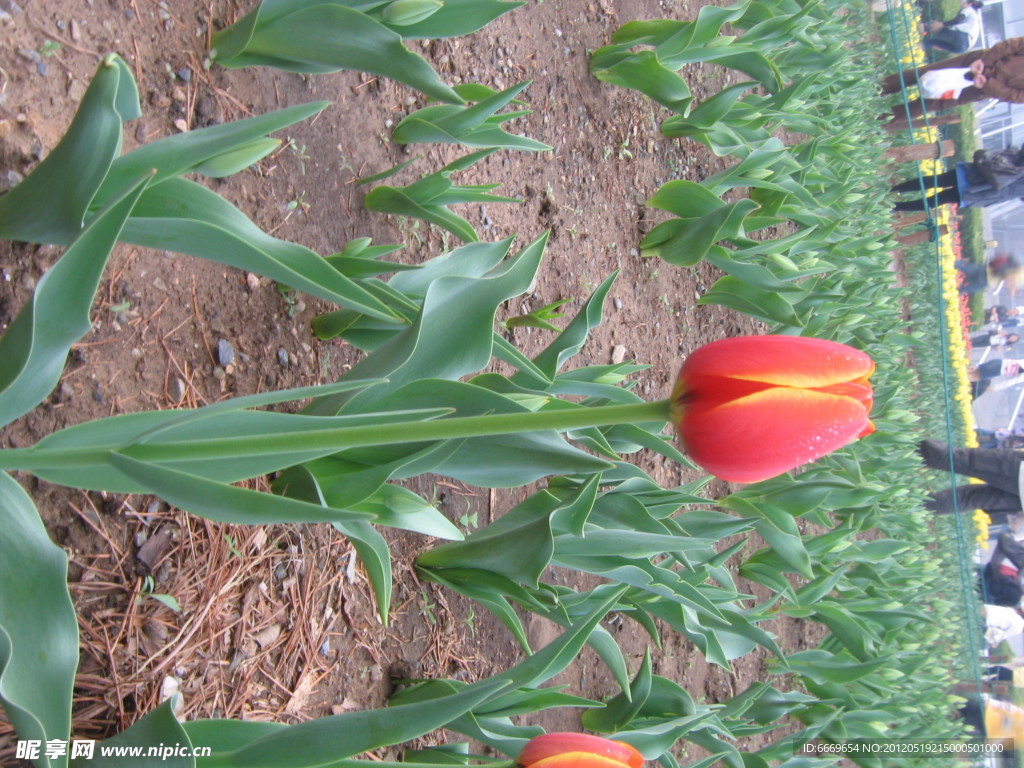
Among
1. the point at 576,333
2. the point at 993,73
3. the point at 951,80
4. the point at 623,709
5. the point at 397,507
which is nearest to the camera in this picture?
the point at 397,507

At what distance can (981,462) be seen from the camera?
4.40 meters

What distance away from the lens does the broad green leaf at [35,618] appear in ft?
2.60

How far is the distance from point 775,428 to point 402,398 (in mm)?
557

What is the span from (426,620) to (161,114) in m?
1.27

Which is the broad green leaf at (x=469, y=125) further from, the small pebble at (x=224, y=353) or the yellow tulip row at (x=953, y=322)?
the yellow tulip row at (x=953, y=322)

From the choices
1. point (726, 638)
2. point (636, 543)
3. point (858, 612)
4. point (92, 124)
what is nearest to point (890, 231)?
point (858, 612)

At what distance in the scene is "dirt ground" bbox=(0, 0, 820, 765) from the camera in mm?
1178

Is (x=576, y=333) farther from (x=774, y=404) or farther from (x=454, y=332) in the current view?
(x=774, y=404)

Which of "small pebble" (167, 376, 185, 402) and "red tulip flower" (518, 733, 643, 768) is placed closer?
"red tulip flower" (518, 733, 643, 768)

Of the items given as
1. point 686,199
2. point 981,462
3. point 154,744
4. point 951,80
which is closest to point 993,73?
point 951,80

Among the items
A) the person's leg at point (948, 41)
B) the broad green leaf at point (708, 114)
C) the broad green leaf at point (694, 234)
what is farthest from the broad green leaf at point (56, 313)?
the person's leg at point (948, 41)

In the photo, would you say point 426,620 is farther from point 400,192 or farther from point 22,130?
point 22,130

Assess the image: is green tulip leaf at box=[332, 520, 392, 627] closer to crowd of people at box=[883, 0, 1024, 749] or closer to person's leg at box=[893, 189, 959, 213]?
crowd of people at box=[883, 0, 1024, 749]

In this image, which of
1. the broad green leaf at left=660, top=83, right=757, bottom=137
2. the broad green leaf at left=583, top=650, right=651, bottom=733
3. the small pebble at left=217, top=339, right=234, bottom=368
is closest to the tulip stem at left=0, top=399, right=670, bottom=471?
the small pebble at left=217, top=339, right=234, bottom=368
